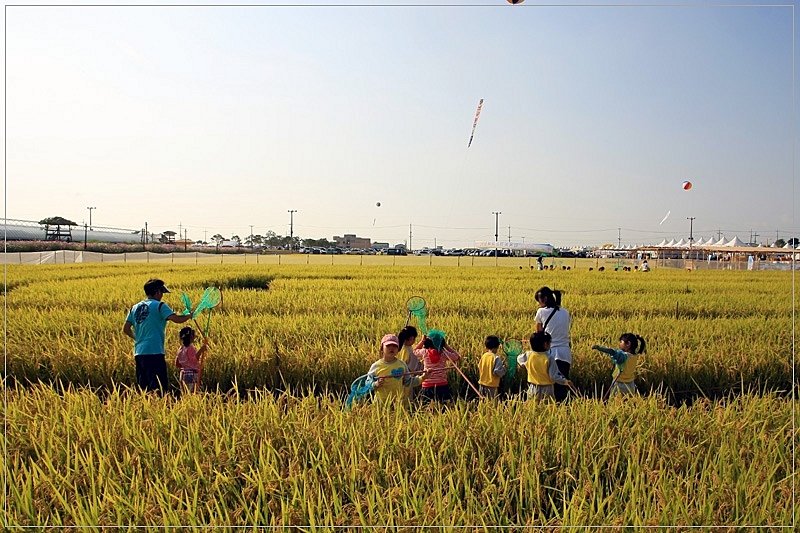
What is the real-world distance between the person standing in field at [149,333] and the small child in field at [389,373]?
6.82ft

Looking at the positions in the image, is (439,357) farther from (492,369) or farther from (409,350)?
(492,369)

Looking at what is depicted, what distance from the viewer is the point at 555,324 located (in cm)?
512

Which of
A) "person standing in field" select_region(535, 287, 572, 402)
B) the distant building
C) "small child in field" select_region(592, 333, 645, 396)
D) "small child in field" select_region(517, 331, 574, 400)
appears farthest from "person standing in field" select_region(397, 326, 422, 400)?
the distant building

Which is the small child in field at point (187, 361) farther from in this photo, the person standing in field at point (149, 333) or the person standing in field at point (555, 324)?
the person standing in field at point (555, 324)

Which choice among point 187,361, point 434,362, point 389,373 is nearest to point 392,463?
point 389,373

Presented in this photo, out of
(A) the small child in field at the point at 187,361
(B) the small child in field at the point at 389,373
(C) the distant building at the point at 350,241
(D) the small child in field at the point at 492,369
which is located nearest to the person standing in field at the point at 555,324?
(D) the small child in field at the point at 492,369

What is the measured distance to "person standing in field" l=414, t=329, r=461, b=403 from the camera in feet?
15.4

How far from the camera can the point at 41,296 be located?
37.5 feet

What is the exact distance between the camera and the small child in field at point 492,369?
4.68 m

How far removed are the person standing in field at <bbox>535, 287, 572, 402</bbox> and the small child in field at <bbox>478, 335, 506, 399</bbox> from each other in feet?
1.87

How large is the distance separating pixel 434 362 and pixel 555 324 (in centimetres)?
131

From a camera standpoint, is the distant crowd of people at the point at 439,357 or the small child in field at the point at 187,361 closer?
the distant crowd of people at the point at 439,357

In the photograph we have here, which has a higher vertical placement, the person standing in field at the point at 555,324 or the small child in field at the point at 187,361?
the person standing in field at the point at 555,324

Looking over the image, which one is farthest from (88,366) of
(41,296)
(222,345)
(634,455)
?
(41,296)
